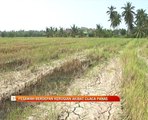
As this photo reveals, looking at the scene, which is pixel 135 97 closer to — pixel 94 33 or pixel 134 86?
pixel 134 86

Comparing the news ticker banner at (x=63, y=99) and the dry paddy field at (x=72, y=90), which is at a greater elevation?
the news ticker banner at (x=63, y=99)

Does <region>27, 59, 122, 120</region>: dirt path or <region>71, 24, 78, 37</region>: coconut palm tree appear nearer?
<region>27, 59, 122, 120</region>: dirt path

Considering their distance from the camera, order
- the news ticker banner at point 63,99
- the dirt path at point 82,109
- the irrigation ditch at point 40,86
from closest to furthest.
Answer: the dirt path at point 82,109 → the news ticker banner at point 63,99 → the irrigation ditch at point 40,86

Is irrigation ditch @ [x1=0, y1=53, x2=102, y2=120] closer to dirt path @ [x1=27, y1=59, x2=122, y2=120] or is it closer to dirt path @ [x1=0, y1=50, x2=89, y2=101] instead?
dirt path @ [x1=0, y1=50, x2=89, y2=101]

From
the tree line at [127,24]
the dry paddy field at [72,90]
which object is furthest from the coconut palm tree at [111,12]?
the dry paddy field at [72,90]

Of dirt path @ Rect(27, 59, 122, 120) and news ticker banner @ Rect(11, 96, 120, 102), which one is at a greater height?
news ticker banner @ Rect(11, 96, 120, 102)

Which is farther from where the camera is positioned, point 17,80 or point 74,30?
point 74,30

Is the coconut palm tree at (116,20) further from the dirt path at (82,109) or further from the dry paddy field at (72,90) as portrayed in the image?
the dirt path at (82,109)

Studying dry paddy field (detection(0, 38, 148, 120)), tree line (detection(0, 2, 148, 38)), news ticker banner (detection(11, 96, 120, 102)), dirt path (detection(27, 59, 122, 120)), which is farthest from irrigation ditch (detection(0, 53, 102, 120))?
tree line (detection(0, 2, 148, 38))

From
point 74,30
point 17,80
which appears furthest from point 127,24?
point 17,80

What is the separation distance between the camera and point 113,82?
6680mm

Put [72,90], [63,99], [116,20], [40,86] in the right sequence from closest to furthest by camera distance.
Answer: [63,99], [72,90], [40,86], [116,20]

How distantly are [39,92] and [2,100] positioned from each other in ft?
2.91

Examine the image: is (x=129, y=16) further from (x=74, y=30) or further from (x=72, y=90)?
(x=72, y=90)
